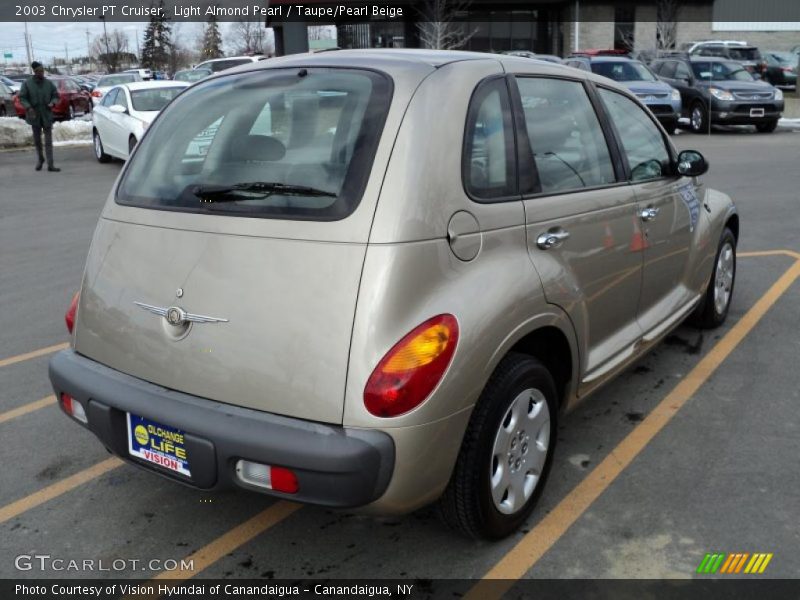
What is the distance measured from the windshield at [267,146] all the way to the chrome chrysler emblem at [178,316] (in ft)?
1.27

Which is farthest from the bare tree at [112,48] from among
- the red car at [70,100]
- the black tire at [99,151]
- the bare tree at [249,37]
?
the black tire at [99,151]

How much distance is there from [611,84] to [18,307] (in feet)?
15.4

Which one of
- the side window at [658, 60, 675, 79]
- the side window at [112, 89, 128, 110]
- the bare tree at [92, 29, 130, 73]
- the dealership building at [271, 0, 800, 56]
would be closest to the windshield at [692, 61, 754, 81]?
the side window at [658, 60, 675, 79]

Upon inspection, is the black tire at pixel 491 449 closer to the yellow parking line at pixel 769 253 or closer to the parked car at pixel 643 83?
the yellow parking line at pixel 769 253

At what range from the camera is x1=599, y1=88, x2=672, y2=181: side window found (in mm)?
3986

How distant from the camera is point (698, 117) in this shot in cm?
1992

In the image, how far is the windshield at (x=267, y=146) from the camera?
275cm

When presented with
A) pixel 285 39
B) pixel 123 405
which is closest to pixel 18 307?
pixel 123 405

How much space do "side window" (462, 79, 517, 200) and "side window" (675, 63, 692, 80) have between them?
19.1m

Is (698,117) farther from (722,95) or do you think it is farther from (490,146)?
(490,146)

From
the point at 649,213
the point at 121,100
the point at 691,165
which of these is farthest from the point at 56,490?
the point at 121,100

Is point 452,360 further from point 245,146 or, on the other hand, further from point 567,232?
point 245,146

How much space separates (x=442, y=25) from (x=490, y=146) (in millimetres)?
35172

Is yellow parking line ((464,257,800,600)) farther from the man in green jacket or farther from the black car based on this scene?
the black car
